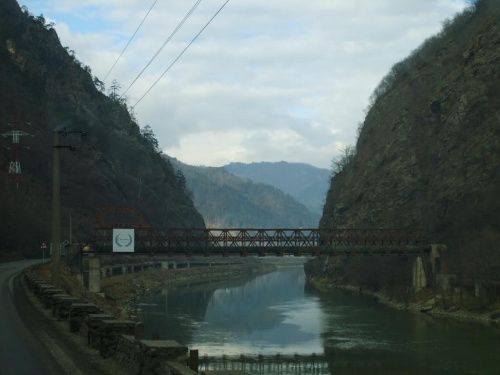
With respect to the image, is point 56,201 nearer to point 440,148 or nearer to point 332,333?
point 332,333

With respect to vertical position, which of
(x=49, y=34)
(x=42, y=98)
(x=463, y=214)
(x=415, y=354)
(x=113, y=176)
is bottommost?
(x=415, y=354)

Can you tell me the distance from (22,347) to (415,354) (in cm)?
3371

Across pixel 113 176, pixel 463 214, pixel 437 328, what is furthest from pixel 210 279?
pixel 437 328

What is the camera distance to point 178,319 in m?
71.6

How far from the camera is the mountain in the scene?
110 m

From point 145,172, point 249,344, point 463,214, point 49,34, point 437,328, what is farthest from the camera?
point 145,172

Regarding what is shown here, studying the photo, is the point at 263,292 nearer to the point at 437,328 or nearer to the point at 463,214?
the point at 463,214

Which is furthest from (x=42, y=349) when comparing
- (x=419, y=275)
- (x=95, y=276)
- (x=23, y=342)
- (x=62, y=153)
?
(x=62, y=153)

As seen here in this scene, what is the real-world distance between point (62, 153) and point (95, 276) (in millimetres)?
54015

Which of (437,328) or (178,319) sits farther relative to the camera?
(178,319)

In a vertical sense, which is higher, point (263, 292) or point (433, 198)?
point (433, 198)

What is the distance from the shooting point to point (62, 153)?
137625 mm

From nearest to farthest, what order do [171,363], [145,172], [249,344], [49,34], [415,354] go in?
[171,363]
[415,354]
[249,344]
[49,34]
[145,172]

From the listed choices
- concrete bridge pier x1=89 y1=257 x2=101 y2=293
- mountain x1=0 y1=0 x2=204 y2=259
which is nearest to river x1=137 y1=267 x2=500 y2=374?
concrete bridge pier x1=89 y1=257 x2=101 y2=293
